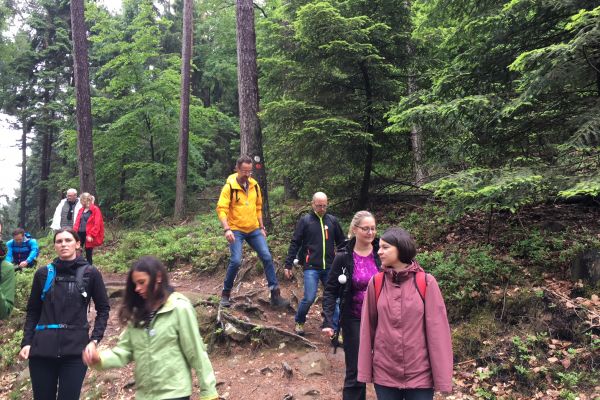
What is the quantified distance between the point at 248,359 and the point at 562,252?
519 cm

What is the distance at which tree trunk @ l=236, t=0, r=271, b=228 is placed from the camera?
34.0 feet

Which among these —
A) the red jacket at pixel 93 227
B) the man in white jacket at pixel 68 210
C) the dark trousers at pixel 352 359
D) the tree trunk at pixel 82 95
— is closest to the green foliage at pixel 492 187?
the dark trousers at pixel 352 359

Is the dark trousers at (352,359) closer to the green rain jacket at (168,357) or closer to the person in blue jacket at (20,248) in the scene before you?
the green rain jacket at (168,357)

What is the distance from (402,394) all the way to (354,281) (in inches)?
47.5

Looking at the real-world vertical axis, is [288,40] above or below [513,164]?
above

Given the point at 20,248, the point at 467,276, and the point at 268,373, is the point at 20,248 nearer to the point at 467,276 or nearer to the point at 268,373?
the point at 268,373

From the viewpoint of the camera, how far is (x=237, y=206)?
673 cm

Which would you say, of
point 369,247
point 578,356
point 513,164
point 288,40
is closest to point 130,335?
point 369,247

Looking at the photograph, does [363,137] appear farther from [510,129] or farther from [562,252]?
[562,252]

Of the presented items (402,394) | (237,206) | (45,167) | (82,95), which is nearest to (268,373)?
(237,206)

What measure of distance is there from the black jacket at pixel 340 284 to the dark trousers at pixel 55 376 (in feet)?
7.91

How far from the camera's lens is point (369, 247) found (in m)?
4.20

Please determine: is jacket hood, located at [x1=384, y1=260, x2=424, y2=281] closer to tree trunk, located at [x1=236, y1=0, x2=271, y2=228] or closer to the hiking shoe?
the hiking shoe

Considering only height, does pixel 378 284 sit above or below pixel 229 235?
below
